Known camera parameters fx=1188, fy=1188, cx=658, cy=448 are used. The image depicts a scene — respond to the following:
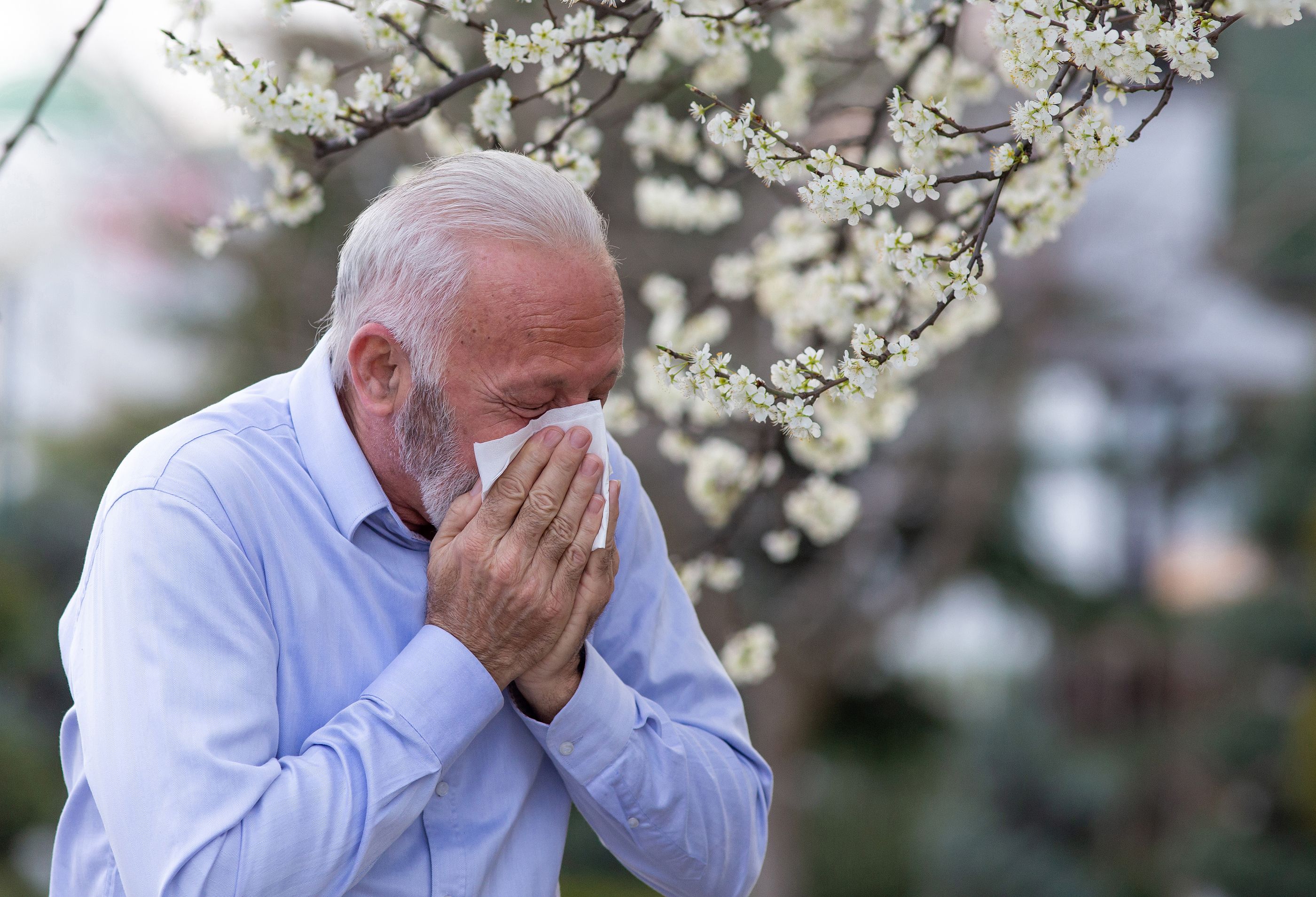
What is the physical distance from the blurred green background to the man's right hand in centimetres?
498

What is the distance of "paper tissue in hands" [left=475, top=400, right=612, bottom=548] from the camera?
1.67m

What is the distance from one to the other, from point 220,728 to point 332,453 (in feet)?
1.49

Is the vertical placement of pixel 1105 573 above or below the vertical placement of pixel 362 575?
below

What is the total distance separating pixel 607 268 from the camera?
69.4 inches

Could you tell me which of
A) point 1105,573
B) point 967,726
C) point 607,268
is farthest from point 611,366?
point 1105,573

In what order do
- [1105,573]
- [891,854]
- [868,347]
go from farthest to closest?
[1105,573] < [891,854] < [868,347]

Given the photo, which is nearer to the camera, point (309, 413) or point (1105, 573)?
point (309, 413)

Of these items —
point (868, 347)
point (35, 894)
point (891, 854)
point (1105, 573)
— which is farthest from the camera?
point (1105, 573)

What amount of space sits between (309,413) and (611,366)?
1.48ft

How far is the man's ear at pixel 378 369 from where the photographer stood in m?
1.71

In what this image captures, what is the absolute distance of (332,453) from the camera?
1.71 m

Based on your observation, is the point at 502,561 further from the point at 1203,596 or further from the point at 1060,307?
the point at 1203,596

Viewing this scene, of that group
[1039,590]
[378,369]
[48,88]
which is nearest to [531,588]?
[378,369]

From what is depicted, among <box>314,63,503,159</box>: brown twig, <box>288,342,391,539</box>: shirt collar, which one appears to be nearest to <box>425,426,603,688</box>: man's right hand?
<box>288,342,391,539</box>: shirt collar
